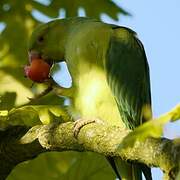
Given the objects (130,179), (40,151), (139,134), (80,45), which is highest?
(139,134)

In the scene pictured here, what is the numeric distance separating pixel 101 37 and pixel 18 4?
71 centimetres

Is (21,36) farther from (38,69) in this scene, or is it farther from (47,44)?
(38,69)

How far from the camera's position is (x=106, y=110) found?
9.48ft

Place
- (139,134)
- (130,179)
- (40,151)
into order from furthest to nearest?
(130,179)
(40,151)
(139,134)

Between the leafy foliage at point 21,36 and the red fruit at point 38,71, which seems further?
the leafy foliage at point 21,36

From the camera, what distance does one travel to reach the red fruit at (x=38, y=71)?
3.02 meters

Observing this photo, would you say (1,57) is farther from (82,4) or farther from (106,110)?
(106,110)

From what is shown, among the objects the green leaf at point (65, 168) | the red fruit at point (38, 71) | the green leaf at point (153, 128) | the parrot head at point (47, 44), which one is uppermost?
the green leaf at point (153, 128)

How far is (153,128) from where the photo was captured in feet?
3.63

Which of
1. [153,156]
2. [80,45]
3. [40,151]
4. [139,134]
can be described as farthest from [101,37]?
[139,134]

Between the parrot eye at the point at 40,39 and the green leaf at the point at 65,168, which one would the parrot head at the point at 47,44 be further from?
the green leaf at the point at 65,168

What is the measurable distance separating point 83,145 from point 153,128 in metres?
1.07

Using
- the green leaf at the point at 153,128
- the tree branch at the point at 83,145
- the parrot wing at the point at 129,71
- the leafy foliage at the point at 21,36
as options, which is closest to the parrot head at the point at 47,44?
the leafy foliage at the point at 21,36

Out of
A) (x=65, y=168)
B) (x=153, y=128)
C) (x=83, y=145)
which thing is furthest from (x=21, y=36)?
(x=153, y=128)
